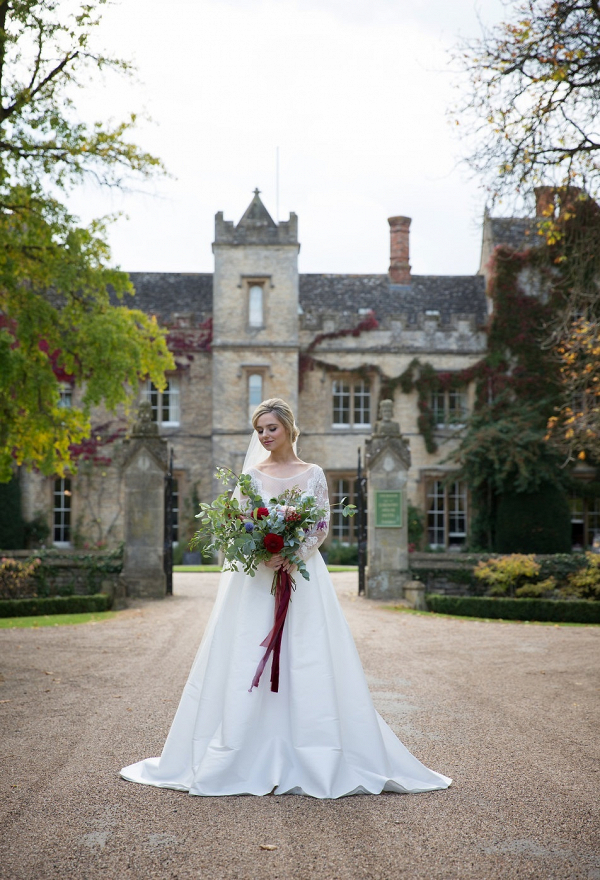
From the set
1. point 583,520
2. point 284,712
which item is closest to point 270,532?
point 284,712

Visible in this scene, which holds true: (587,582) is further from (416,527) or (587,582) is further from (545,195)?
(416,527)

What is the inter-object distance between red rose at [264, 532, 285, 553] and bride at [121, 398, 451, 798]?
0.10m

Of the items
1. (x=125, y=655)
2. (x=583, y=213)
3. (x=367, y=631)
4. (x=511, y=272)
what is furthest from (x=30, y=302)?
(x=511, y=272)

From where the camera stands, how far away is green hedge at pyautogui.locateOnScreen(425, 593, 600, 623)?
38.6 ft

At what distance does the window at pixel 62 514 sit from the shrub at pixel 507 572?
13.8 meters

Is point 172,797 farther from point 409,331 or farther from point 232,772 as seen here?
point 409,331

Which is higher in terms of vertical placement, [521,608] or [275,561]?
[275,561]

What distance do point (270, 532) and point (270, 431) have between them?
537 millimetres

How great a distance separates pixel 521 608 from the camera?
11984mm

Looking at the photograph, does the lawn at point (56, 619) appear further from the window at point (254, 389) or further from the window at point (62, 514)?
the window at point (254, 389)

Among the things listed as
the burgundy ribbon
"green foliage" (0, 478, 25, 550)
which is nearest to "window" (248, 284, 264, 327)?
"green foliage" (0, 478, 25, 550)

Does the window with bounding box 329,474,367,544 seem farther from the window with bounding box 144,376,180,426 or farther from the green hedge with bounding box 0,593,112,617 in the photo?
the green hedge with bounding box 0,593,112,617

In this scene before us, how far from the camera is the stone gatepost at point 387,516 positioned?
13633 mm

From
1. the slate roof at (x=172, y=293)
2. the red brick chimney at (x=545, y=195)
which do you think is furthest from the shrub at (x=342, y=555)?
the red brick chimney at (x=545, y=195)
